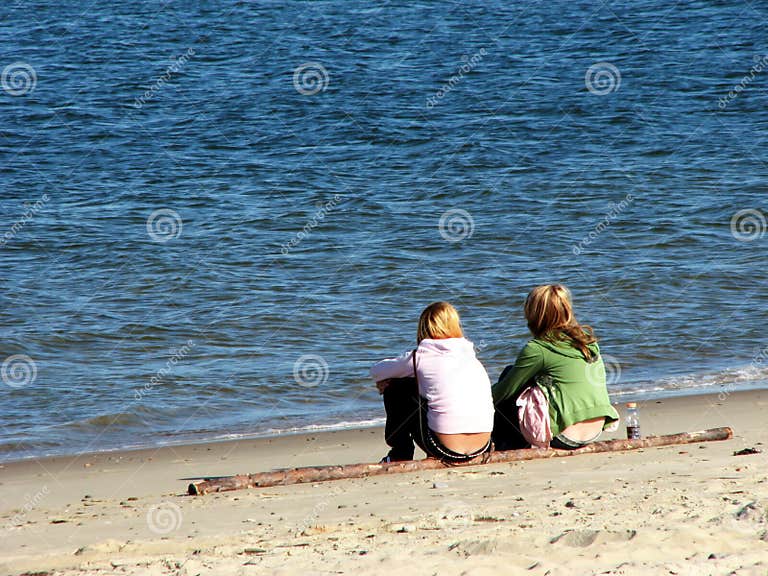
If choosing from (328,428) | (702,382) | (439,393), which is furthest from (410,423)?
(702,382)

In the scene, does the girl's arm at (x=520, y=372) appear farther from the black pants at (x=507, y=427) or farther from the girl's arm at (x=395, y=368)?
the girl's arm at (x=395, y=368)

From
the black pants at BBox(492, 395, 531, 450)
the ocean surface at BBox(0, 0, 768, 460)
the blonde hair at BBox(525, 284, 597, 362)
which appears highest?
the ocean surface at BBox(0, 0, 768, 460)

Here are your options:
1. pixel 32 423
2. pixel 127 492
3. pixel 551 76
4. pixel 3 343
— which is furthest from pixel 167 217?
pixel 551 76

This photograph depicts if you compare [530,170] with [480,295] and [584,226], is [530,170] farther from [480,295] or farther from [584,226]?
[480,295]

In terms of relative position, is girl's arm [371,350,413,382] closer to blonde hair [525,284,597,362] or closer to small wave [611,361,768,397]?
blonde hair [525,284,597,362]

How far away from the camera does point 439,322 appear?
5441mm

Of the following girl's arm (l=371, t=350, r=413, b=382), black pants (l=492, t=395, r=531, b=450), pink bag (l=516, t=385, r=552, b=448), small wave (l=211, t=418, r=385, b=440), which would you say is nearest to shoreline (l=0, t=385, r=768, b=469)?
small wave (l=211, t=418, r=385, b=440)

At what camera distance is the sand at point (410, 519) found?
378 centimetres

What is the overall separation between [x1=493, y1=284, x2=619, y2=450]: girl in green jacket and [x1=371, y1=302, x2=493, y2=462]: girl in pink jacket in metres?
0.23

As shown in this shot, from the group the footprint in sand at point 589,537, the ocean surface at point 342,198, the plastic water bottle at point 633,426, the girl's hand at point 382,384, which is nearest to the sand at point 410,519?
the footprint in sand at point 589,537

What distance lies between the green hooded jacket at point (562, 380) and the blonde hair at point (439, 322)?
41cm

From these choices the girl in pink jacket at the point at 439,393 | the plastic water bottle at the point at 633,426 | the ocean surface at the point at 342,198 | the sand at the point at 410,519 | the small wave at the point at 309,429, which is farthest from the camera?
the ocean surface at the point at 342,198

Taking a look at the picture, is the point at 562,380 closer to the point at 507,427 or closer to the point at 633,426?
the point at 507,427

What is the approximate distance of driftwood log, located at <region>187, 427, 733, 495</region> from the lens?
5.15 m
